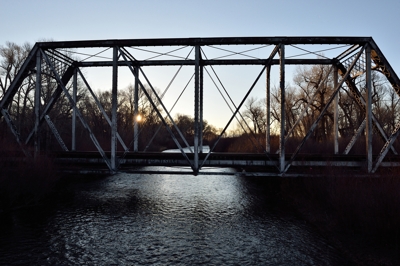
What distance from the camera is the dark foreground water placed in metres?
A: 8.26

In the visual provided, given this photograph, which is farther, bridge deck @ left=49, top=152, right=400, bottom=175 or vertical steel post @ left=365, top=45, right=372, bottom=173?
bridge deck @ left=49, top=152, right=400, bottom=175

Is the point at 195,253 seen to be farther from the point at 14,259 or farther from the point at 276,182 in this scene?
the point at 276,182

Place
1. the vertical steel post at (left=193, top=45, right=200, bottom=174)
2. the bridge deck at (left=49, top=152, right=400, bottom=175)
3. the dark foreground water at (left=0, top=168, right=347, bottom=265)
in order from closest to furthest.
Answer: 1. the dark foreground water at (left=0, top=168, right=347, bottom=265)
2. the vertical steel post at (left=193, top=45, right=200, bottom=174)
3. the bridge deck at (left=49, top=152, right=400, bottom=175)

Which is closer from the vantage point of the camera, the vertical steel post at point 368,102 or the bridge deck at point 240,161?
the vertical steel post at point 368,102

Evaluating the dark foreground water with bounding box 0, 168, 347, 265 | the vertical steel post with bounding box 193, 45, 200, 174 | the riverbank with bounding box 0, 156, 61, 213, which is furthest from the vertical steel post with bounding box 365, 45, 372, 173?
the riverbank with bounding box 0, 156, 61, 213

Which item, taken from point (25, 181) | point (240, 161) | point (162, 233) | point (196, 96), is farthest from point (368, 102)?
point (25, 181)

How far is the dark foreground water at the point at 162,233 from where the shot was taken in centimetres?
826

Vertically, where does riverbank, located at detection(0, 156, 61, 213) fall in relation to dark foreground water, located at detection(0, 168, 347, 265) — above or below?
above

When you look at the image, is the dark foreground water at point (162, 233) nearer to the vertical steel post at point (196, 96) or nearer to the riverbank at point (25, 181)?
the riverbank at point (25, 181)

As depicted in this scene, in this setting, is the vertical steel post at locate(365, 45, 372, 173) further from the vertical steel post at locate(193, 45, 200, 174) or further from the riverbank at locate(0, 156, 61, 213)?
the riverbank at locate(0, 156, 61, 213)

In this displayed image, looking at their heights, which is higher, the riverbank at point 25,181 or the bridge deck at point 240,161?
the bridge deck at point 240,161

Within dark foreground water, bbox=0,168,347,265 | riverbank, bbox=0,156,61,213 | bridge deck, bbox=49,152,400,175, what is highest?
bridge deck, bbox=49,152,400,175

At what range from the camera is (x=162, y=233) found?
10219 millimetres

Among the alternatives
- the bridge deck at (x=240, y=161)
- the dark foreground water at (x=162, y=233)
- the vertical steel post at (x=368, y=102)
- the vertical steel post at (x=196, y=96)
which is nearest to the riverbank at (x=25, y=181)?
the dark foreground water at (x=162, y=233)
